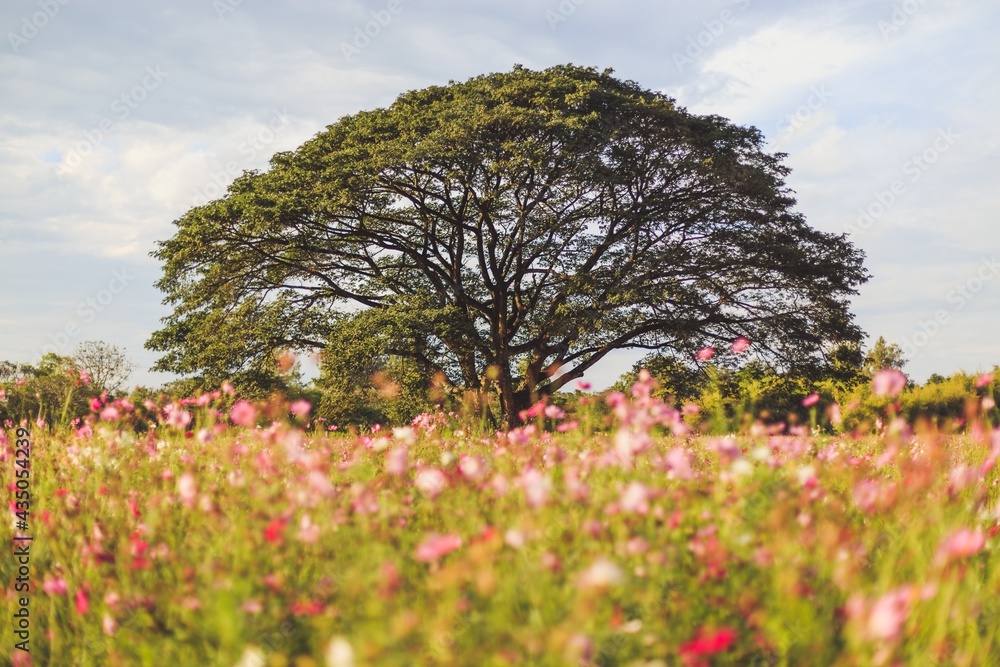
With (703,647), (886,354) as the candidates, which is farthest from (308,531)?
(886,354)

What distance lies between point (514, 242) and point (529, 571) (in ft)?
61.5

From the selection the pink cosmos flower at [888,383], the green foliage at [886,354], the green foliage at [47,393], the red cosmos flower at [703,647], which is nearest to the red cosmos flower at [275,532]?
the red cosmos flower at [703,647]

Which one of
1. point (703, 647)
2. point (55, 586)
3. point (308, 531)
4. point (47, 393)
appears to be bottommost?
point (703, 647)

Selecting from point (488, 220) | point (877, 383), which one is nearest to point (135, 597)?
point (877, 383)

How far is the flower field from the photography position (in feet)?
8.03

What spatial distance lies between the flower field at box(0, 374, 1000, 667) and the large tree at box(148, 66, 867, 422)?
44.0ft

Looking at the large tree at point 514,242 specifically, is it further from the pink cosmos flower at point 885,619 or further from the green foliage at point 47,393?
the pink cosmos flower at point 885,619

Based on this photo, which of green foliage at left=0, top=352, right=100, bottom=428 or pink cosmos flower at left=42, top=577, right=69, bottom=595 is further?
green foliage at left=0, top=352, right=100, bottom=428

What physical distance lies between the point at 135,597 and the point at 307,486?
90 cm

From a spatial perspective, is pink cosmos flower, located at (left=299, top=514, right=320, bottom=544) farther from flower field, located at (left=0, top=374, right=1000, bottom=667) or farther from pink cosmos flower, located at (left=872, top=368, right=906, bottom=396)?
pink cosmos flower, located at (left=872, top=368, right=906, bottom=396)

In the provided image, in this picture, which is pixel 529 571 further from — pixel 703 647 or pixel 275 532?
pixel 275 532

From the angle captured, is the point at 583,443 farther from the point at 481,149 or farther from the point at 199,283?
the point at 199,283

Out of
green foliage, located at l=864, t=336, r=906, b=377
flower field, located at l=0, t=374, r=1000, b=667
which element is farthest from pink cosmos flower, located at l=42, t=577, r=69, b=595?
green foliage, located at l=864, t=336, r=906, b=377

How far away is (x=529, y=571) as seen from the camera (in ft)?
8.82
